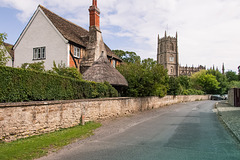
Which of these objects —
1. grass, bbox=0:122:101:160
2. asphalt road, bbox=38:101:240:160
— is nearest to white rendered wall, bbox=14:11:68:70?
grass, bbox=0:122:101:160

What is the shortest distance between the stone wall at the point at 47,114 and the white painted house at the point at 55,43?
8.38 m

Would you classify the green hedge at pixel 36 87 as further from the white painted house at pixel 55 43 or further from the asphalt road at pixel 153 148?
the white painted house at pixel 55 43

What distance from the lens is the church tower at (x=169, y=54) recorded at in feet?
358

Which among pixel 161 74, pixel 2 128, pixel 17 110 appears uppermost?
pixel 161 74

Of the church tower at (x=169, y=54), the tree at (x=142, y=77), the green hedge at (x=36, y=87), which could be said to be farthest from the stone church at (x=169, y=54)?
the green hedge at (x=36, y=87)

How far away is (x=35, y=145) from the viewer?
677 cm

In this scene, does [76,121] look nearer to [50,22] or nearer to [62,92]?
[62,92]

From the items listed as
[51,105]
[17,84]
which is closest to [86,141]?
[51,105]

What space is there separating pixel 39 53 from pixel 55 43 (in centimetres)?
259

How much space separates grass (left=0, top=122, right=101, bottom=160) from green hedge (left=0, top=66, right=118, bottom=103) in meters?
1.81

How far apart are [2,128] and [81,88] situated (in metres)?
5.71

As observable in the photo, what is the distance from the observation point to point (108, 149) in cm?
652

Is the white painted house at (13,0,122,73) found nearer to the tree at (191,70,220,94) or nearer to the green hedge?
the green hedge

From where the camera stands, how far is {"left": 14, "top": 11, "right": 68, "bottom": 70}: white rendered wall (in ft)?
67.2
